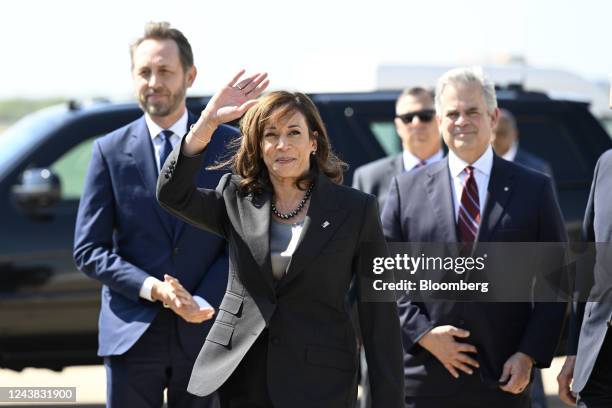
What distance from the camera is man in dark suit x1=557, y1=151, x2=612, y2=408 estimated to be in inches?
175

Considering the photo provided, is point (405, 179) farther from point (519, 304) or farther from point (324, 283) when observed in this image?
point (324, 283)

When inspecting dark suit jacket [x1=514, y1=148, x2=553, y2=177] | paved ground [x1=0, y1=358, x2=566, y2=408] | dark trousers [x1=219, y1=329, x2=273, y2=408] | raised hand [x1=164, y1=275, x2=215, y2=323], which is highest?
dark suit jacket [x1=514, y1=148, x2=553, y2=177]

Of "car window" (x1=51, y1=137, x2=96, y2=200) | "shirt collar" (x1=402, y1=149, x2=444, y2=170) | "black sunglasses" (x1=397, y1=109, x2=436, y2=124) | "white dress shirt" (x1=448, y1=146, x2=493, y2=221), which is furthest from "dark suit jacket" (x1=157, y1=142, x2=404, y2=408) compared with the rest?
"car window" (x1=51, y1=137, x2=96, y2=200)

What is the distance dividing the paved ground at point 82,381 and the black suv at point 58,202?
101 cm

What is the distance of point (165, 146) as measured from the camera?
5.01 meters

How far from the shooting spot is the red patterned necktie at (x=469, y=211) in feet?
16.2

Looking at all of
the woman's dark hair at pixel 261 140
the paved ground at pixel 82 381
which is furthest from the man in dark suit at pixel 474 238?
the paved ground at pixel 82 381

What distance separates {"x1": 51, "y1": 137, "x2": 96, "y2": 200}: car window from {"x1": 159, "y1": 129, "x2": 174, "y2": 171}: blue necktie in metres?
2.86

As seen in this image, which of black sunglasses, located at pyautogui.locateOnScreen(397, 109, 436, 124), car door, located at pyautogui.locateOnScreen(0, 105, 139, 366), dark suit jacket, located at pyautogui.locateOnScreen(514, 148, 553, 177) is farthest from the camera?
dark suit jacket, located at pyautogui.locateOnScreen(514, 148, 553, 177)

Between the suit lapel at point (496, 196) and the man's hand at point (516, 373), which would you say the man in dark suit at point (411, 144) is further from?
the man's hand at point (516, 373)

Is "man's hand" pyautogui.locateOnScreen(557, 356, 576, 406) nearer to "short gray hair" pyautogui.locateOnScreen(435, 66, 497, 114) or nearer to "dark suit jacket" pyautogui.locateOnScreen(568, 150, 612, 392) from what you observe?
"dark suit jacket" pyautogui.locateOnScreen(568, 150, 612, 392)

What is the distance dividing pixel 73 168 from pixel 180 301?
3.49 m

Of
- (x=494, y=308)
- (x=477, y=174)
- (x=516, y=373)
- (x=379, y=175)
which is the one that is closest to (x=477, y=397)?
(x=516, y=373)

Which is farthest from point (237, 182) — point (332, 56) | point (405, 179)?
point (332, 56)
